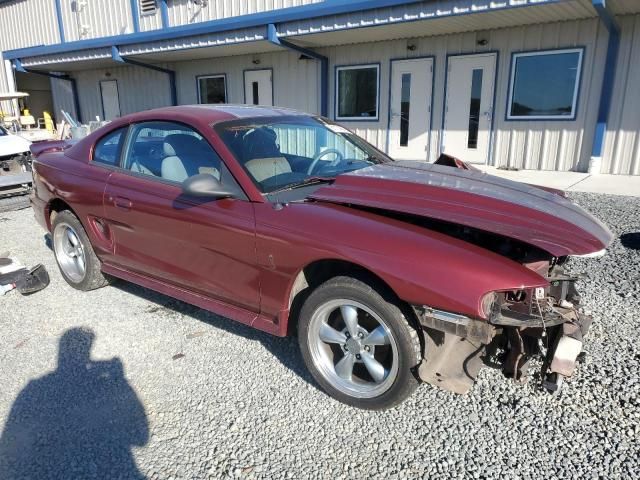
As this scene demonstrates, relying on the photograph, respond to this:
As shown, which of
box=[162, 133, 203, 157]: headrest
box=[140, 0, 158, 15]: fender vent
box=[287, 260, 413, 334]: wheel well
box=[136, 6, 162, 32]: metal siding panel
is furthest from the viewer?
box=[140, 0, 158, 15]: fender vent

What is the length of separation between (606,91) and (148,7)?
15.3 m

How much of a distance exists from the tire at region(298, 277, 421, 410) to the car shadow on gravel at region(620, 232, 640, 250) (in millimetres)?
4000

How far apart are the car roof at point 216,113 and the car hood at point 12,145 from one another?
5.71 metres

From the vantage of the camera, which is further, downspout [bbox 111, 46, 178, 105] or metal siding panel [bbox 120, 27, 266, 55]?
downspout [bbox 111, 46, 178, 105]

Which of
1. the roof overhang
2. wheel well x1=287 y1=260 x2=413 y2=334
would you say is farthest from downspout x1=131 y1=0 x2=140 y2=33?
wheel well x1=287 y1=260 x2=413 y2=334

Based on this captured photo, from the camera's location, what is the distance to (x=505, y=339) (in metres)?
2.40

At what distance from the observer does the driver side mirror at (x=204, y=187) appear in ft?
8.85

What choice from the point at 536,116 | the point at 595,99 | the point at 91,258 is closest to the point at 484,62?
the point at 536,116

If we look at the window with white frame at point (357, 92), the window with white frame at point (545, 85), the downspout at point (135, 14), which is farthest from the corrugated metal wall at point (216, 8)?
the window with white frame at point (545, 85)

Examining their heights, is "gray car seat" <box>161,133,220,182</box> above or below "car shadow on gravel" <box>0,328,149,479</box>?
above

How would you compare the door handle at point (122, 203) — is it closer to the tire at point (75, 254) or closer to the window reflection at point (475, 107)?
the tire at point (75, 254)

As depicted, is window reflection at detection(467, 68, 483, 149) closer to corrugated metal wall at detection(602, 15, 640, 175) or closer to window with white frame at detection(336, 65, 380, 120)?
window with white frame at detection(336, 65, 380, 120)

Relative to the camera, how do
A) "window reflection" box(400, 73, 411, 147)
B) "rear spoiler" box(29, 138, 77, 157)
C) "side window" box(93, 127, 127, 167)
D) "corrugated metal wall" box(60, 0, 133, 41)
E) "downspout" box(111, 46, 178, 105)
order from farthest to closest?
"corrugated metal wall" box(60, 0, 133, 41), "downspout" box(111, 46, 178, 105), "window reflection" box(400, 73, 411, 147), "rear spoiler" box(29, 138, 77, 157), "side window" box(93, 127, 127, 167)

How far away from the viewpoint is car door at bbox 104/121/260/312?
2855mm
